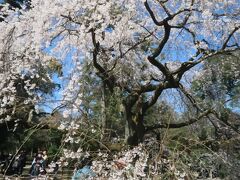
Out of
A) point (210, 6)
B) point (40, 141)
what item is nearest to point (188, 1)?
point (210, 6)

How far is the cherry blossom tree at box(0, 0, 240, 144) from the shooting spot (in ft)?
21.5

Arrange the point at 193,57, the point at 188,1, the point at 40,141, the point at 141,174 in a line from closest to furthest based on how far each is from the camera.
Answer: the point at 141,174 < the point at 188,1 < the point at 193,57 < the point at 40,141

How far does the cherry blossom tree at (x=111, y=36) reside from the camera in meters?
6.55

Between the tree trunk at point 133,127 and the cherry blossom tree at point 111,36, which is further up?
the cherry blossom tree at point 111,36

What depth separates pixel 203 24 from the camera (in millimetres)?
7430

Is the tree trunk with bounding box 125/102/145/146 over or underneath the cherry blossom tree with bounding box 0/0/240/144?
underneath

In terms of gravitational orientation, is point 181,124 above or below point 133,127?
above

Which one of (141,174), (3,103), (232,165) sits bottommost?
(141,174)

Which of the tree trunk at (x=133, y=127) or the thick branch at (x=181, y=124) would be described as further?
the thick branch at (x=181, y=124)

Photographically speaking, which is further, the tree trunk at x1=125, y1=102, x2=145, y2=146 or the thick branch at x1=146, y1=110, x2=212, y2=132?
the thick branch at x1=146, y1=110, x2=212, y2=132

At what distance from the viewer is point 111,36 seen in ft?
26.9

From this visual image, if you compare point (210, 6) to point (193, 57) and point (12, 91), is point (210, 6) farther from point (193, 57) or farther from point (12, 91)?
point (12, 91)

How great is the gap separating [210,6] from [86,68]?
3.56m

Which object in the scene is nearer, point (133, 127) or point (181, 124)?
point (133, 127)
